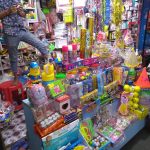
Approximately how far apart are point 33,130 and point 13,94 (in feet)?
4.01

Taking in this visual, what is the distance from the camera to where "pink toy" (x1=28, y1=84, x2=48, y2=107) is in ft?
4.06

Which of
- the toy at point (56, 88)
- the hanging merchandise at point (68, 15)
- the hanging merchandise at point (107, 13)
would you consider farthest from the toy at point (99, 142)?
the hanging merchandise at point (107, 13)

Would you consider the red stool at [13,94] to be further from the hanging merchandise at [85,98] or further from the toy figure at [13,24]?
the toy figure at [13,24]

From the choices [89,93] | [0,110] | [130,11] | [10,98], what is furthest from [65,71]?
[130,11]

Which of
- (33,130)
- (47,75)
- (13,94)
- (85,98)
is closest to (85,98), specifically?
(85,98)

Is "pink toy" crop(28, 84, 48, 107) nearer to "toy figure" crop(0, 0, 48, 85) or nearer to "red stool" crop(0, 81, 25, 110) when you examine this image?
"red stool" crop(0, 81, 25, 110)

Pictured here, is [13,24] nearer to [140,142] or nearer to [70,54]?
[70,54]

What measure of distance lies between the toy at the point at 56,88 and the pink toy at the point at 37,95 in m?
0.07

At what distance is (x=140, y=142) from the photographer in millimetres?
2154

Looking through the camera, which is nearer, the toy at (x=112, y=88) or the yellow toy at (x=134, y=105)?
the toy at (x=112, y=88)

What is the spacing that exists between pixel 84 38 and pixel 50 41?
7.62 ft

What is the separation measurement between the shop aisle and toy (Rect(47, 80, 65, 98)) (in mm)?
1172

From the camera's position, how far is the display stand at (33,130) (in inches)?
54.1

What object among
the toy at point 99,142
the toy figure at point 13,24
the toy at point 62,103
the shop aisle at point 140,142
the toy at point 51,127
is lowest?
the shop aisle at point 140,142
